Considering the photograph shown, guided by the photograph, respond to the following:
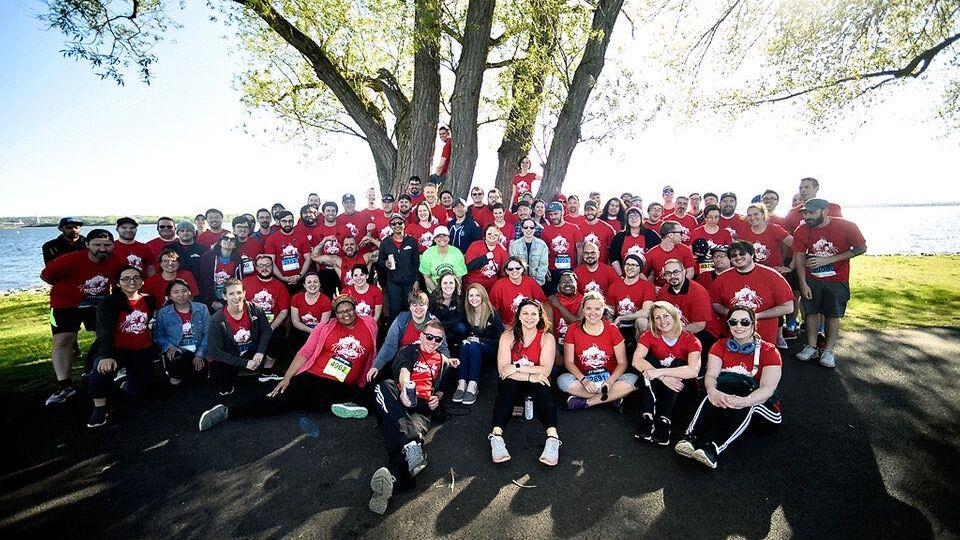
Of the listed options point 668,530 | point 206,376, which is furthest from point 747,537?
point 206,376

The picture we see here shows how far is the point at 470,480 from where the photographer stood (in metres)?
3.53

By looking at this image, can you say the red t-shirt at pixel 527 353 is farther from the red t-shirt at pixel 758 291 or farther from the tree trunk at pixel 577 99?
the tree trunk at pixel 577 99

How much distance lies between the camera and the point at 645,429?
163 inches

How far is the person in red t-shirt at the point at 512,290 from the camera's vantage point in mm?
5914

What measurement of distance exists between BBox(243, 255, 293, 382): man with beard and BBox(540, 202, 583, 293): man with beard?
423cm

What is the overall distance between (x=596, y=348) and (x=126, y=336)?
5.91 meters

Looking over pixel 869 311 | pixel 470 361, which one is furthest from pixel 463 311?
pixel 869 311

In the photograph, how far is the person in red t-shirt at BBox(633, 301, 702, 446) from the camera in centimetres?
421

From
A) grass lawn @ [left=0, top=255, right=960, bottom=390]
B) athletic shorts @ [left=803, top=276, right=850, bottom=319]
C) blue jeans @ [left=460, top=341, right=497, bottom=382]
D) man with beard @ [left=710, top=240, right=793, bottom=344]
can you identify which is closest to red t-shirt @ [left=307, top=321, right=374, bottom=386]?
blue jeans @ [left=460, top=341, right=497, bottom=382]

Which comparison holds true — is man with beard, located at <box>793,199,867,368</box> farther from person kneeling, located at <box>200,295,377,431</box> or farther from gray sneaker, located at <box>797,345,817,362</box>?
person kneeling, located at <box>200,295,377,431</box>

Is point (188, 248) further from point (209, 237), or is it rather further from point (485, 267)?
point (485, 267)

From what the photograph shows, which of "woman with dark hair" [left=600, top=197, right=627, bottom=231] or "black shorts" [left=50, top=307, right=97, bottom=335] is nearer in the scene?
"black shorts" [left=50, top=307, right=97, bottom=335]

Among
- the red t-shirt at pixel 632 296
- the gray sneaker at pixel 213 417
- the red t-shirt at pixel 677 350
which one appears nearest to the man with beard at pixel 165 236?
the gray sneaker at pixel 213 417

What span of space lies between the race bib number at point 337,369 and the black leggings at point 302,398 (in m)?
0.09
